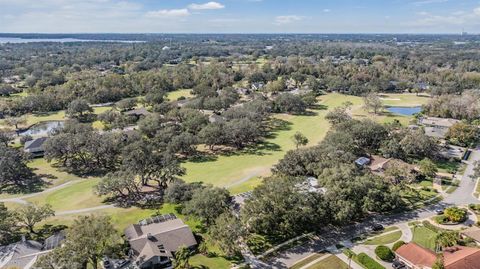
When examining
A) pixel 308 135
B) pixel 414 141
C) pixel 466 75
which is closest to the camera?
pixel 414 141

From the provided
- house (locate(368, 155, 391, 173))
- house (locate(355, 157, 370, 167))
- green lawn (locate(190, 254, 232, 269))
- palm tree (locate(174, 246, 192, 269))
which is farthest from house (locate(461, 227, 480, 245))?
palm tree (locate(174, 246, 192, 269))

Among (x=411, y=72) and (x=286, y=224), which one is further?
(x=411, y=72)

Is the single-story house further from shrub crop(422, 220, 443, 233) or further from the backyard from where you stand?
shrub crop(422, 220, 443, 233)

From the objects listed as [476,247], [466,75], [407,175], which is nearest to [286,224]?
[476,247]

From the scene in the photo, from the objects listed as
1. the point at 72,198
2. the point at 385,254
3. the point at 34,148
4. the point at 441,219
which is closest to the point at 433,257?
the point at 385,254

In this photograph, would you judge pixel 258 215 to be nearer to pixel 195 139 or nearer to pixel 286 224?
pixel 286 224

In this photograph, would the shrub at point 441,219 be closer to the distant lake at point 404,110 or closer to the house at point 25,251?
the house at point 25,251

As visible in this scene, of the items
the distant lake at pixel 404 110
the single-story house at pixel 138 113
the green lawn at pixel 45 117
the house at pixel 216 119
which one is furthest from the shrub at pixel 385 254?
the green lawn at pixel 45 117
